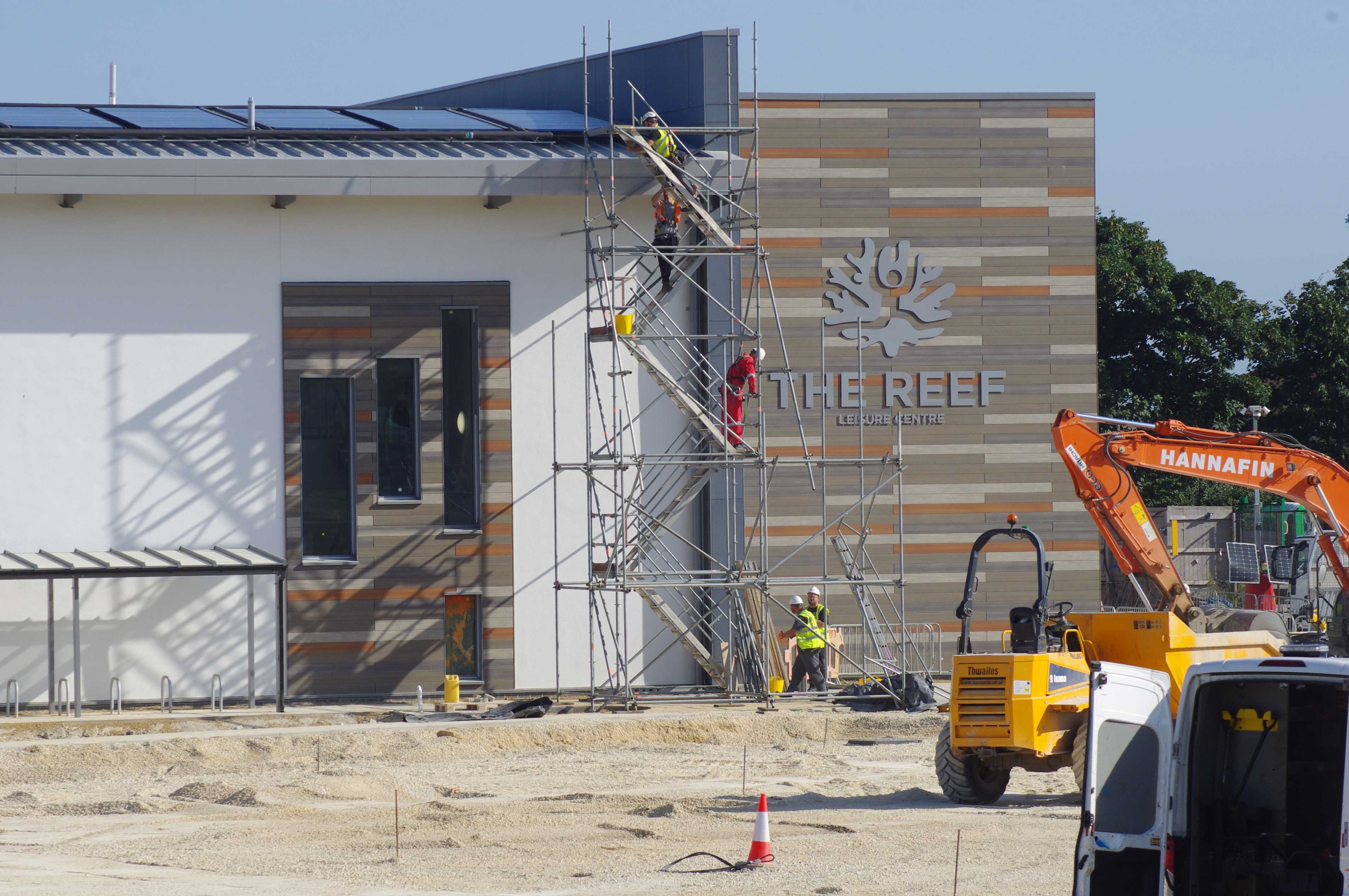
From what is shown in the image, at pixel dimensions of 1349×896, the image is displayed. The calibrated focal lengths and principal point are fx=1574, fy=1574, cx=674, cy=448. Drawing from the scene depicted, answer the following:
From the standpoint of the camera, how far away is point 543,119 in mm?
26906

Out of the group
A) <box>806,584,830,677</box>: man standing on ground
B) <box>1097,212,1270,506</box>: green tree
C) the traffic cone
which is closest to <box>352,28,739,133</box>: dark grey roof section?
<box>806,584,830,677</box>: man standing on ground

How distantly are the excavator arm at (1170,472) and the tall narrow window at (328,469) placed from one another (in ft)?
35.9

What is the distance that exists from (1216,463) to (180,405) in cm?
1462

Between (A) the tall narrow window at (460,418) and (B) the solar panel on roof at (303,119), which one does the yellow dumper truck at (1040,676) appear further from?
(B) the solar panel on roof at (303,119)

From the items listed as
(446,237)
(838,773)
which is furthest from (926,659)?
(446,237)

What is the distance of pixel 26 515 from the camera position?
2300 centimetres

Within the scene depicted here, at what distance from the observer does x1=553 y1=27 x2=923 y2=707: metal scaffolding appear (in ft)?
74.3

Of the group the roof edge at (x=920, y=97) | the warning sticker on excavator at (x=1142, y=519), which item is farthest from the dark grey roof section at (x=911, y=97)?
the warning sticker on excavator at (x=1142, y=519)

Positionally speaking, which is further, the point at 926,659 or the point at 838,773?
the point at 926,659

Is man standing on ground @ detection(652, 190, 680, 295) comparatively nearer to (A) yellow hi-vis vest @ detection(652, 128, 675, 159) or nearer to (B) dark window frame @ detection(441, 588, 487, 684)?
(A) yellow hi-vis vest @ detection(652, 128, 675, 159)

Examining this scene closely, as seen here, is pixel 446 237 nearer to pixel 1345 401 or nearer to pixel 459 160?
pixel 459 160

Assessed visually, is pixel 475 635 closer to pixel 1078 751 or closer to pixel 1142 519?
pixel 1142 519

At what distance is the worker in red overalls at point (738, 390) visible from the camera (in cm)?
2252

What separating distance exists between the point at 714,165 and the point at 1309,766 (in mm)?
16859
